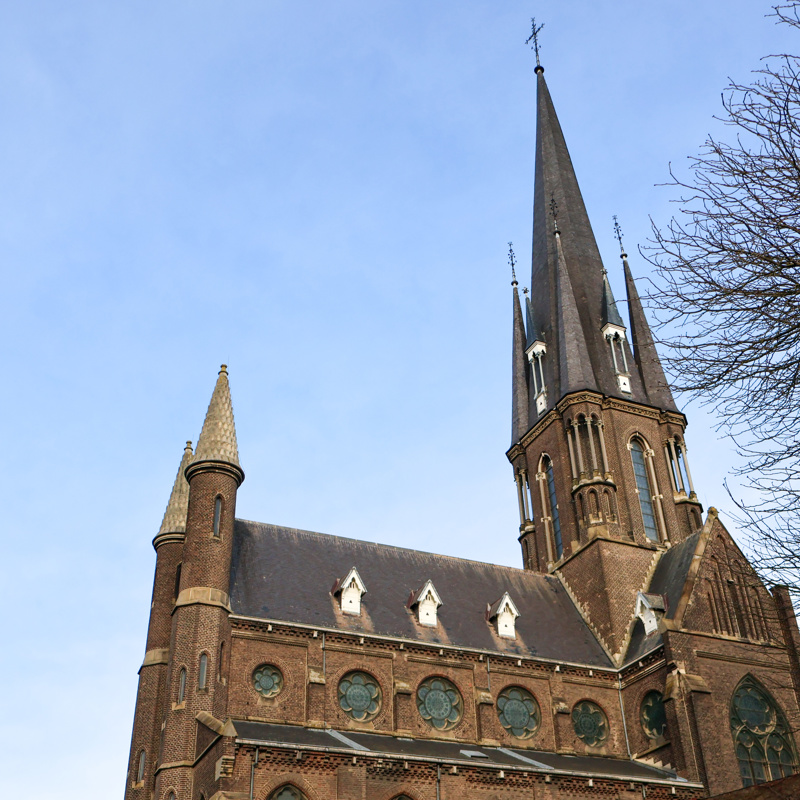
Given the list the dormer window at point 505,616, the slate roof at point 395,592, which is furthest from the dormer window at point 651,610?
the dormer window at point 505,616

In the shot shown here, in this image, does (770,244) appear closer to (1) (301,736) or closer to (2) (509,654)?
(1) (301,736)

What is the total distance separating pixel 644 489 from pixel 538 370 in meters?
8.33

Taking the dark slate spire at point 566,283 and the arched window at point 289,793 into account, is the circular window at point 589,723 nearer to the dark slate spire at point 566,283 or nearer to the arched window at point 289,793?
the arched window at point 289,793

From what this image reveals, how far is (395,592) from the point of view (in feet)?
113

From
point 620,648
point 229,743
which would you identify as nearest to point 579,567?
point 620,648

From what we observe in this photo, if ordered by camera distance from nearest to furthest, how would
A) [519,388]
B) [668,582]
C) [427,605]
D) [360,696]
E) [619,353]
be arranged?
[360,696]
[427,605]
[668,582]
[619,353]
[519,388]

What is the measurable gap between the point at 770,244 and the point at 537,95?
1930 inches

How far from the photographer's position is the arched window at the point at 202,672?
27.4 meters

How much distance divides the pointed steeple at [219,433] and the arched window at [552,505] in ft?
54.0

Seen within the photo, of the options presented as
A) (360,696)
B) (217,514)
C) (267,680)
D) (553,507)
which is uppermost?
(553,507)

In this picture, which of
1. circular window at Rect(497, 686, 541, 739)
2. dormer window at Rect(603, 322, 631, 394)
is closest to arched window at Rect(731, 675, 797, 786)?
circular window at Rect(497, 686, 541, 739)

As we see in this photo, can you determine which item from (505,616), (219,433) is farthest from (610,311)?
(219,433)

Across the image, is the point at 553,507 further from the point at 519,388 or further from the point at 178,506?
the point at 178,506

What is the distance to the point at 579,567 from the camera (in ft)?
128
